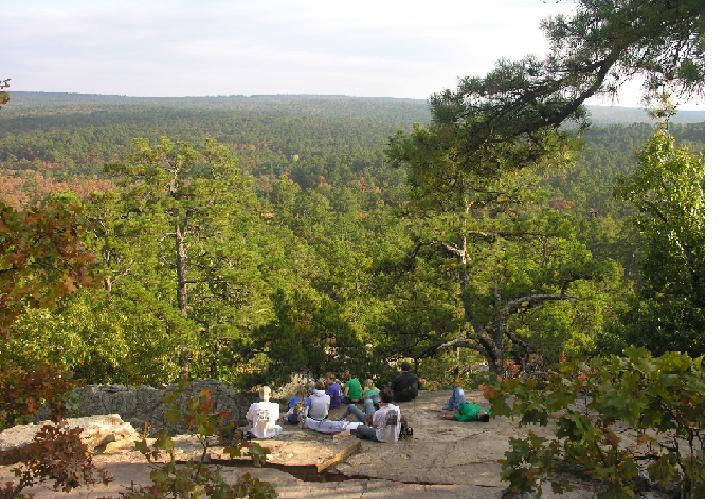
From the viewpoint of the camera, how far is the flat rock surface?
650 cm

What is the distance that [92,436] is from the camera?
868cm

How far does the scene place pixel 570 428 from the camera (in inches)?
156

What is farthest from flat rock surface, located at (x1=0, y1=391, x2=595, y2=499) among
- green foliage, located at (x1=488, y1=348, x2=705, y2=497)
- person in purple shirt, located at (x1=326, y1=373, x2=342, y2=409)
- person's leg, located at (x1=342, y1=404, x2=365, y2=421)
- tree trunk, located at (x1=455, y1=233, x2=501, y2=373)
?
tree trunk, located at (x1=455, y1=233, x2=501, y2=373)

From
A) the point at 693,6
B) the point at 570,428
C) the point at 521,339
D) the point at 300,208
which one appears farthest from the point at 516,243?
the point at 300,208

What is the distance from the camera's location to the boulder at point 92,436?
7982 millimetres

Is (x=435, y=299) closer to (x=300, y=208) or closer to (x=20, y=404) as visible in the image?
(x=20, y=404)

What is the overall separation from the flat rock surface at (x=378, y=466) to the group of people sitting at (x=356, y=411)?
19cm

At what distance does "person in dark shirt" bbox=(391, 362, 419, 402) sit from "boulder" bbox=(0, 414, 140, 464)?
4.43 m

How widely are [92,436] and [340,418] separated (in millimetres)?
3691

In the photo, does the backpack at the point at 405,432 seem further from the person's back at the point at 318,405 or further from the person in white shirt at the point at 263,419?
the person in white shirt at the point at 263,419

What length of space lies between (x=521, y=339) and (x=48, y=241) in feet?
41.2

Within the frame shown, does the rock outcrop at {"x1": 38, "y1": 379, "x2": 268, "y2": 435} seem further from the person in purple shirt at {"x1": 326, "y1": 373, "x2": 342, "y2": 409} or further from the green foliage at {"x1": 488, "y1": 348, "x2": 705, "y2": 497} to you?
the green foliage at {"x1": 488, "y1": 348, "x2": 705, "y2": 497}

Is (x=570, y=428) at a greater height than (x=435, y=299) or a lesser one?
greater

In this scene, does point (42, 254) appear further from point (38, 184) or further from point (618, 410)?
point (38, 184)
